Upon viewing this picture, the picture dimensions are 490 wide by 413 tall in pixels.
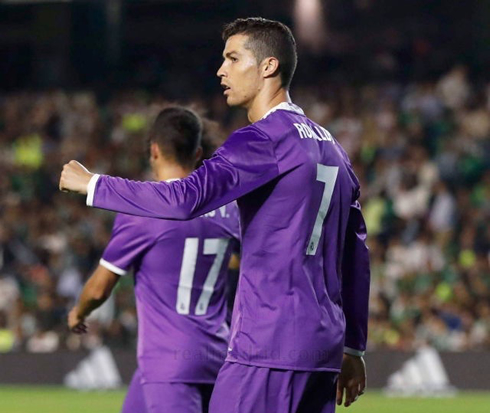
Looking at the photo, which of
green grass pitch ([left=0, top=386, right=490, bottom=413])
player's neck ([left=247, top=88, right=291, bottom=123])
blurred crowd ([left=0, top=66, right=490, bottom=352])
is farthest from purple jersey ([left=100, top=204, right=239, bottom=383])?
blurred crowd ([left=0, top=66, right=490, bottom=352])

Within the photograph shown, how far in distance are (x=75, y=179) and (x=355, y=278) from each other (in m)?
1.17

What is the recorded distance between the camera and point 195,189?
3922 millimetres

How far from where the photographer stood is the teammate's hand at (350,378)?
4.50 meters

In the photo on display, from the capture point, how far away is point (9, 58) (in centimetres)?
2338

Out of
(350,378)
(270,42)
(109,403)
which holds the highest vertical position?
(270,42)

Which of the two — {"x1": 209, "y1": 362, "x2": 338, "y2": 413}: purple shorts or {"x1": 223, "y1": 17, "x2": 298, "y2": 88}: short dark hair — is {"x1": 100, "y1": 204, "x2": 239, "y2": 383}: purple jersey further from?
{"x1": 223, "y1": 17, "x2": 298, "y2": 88}: short dark hair

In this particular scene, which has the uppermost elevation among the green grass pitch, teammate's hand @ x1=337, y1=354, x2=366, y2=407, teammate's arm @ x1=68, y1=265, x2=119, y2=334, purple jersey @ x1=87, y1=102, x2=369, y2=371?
purple jersey @ x1=87, y1=102, x2=369, y2=371

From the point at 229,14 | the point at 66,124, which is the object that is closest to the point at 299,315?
the point at 66,124

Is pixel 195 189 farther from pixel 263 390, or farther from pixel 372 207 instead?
pixel 372 207

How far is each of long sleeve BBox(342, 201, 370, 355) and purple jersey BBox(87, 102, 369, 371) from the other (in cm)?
21

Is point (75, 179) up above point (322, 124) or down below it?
below

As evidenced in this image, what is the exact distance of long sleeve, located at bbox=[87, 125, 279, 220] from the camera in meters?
3.92

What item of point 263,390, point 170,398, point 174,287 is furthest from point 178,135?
point 263,390

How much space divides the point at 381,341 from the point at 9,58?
11.6m
